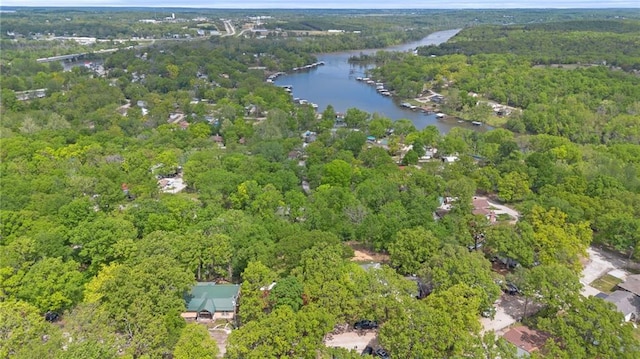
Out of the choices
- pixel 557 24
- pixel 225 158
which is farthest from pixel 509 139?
pixel 557 24

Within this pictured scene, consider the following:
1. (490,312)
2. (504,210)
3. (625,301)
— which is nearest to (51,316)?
(490,312)

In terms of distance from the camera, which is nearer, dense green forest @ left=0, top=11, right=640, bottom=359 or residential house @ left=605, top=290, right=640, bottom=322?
dense green forest @ left=0, top=11, right=640, bottom=359

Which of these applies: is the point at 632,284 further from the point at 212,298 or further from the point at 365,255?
the point at 212,298

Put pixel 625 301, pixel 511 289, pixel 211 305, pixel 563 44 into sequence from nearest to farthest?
pixel 211 305 → pixel 625 301 → pixel 511 289 → pixel 563 44

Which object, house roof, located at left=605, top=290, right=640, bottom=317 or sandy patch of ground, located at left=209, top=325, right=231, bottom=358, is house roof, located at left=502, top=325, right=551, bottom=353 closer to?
house roof, located at left=605, top=290, right=640, bottom=317

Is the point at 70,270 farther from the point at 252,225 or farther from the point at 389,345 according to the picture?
the point at 389,345

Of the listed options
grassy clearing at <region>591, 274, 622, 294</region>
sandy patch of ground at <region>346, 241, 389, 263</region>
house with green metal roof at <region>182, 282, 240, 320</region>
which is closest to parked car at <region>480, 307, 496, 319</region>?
sandy patch of ground at <region>346, 241, 389, 263</region>

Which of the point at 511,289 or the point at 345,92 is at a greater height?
the point at 345,92
